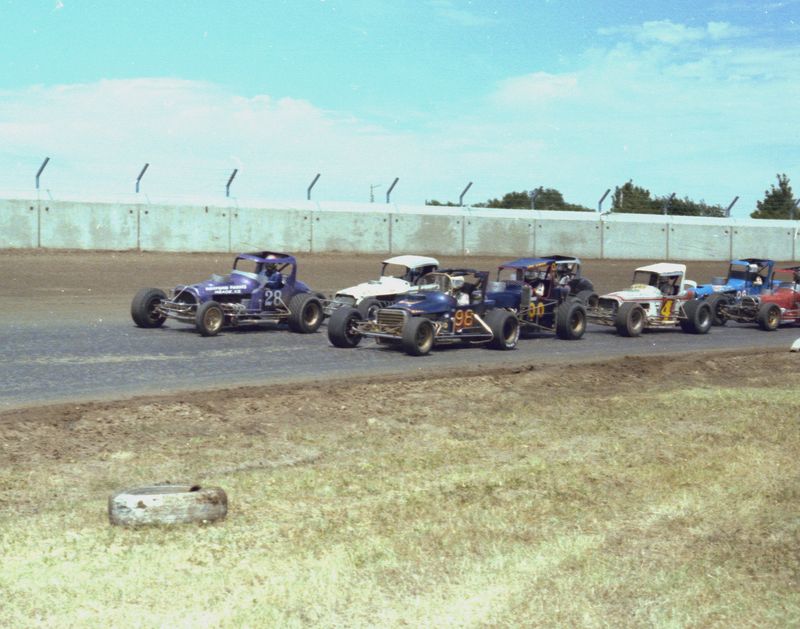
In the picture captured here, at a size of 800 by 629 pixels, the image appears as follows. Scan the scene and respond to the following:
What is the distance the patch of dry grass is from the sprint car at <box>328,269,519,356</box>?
19.0 ft

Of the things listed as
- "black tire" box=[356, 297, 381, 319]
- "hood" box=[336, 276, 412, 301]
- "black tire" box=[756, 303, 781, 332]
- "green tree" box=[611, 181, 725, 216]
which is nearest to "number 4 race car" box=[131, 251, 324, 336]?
"hood" box=[336, 276, 412, 301]

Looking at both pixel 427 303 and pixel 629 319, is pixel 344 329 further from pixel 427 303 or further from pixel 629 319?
pixel 629 319

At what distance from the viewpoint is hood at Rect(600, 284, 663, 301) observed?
20.9 meters

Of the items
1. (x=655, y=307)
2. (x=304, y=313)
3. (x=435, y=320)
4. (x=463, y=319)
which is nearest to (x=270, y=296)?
(x=304, y=313)

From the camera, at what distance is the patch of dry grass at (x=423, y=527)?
5027mm

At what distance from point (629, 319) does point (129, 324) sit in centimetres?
971

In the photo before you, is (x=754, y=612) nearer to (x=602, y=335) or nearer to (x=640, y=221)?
(x=602, y=335)

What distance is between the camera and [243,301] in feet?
62.4

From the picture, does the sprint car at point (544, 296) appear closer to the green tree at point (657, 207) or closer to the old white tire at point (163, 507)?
the old white tire at point (163, 507)

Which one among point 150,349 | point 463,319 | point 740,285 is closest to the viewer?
point 150,349

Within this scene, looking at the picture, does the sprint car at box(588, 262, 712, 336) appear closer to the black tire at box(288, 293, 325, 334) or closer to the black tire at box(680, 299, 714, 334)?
the black tire at box(680, 299, 714, 334)

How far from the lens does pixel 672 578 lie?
5.45m

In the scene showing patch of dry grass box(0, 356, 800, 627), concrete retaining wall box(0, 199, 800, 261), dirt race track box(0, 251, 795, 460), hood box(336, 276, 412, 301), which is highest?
concrete retaining wall box(0, 199, 800, 261)

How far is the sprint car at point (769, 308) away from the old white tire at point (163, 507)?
60.4ft
